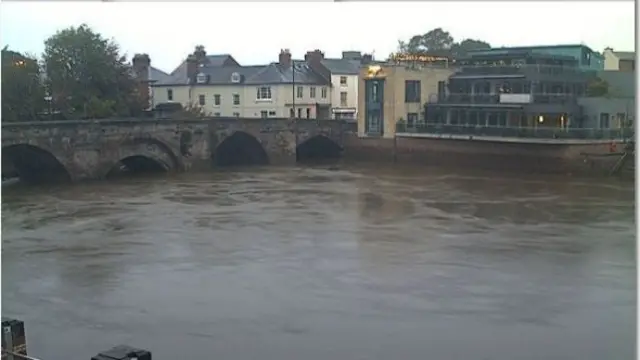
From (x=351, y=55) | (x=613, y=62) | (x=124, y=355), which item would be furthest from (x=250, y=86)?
(x=124, y=355)

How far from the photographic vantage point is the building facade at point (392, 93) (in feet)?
38.7

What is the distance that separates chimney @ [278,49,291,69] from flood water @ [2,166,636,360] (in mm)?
3472

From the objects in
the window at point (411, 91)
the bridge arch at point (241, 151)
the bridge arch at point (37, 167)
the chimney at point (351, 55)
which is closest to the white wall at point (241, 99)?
the bridge arch at point (241, 151)

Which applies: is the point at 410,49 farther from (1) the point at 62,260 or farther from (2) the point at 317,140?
(1) the point at 62,260

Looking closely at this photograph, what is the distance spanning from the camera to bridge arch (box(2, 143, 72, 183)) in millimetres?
8922

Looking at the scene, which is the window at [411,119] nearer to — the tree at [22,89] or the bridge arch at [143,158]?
the bridge arch at [143,158]

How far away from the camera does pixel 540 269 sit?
5004 mm

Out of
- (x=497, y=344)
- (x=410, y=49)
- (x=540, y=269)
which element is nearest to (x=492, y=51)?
(x=410, y=49)

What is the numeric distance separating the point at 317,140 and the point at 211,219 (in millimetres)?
5212

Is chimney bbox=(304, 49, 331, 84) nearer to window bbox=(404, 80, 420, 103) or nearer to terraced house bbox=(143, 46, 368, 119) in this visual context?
terraced house bbox=(143, 46, 368, 119)

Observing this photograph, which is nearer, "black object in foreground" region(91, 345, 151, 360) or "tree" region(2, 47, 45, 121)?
"black object in foreground" region(91, 345, 151, 360)

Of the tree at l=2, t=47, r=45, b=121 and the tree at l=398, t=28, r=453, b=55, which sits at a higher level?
the tree at l=398, t=28, r=453, b=55

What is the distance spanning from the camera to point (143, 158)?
33.2 feet

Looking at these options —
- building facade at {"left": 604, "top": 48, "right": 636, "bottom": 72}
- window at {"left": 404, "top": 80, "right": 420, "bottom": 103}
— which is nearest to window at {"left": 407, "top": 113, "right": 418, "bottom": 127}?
window at {"left": 404, "top": 80, "right": 420, "bottom": 103}
